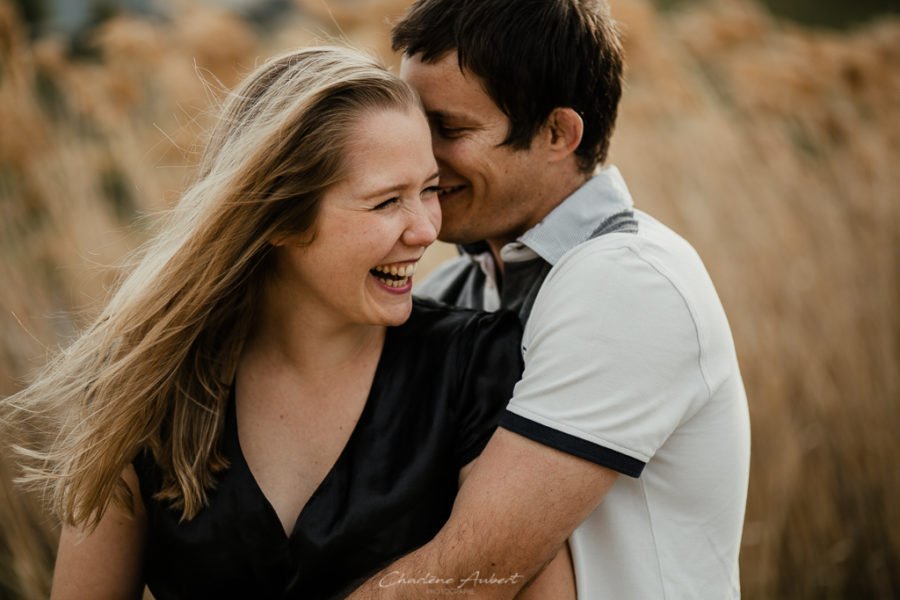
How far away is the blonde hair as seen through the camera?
72.1 inches

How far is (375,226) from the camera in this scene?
1.86 metres

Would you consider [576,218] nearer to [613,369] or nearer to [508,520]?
[613,369]

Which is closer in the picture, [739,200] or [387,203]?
[387,203]

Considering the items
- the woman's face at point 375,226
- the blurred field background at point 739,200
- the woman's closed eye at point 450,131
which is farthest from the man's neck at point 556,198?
the blurred field background at point 739,200

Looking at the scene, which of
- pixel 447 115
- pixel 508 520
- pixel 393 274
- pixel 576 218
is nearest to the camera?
pixel 508 520

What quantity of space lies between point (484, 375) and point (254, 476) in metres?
0.57

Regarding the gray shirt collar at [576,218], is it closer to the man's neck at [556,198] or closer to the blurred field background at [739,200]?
the man's neck at [556,198]

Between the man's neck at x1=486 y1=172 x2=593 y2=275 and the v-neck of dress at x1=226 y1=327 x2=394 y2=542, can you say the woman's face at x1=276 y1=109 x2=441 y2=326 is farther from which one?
the man's neck at x1=486 y1=172 x2=593 y2=275

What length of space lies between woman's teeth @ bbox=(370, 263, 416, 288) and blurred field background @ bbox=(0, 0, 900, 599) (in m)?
1.65

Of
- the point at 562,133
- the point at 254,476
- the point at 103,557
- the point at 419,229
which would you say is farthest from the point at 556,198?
the point at 103,557

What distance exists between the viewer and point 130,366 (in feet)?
6.40

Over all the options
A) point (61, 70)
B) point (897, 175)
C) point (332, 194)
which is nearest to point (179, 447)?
point (332, 194)

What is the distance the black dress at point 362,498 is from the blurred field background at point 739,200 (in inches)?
57.0

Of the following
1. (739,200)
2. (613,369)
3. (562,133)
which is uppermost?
(562,133)
